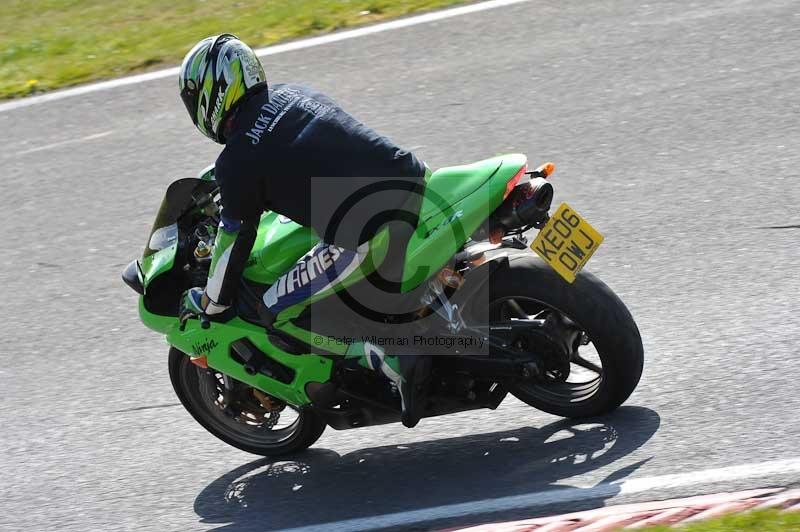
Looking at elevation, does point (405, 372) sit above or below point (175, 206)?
below

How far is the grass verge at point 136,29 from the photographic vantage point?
9.84 meters

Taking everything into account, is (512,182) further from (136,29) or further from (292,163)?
(136,29)

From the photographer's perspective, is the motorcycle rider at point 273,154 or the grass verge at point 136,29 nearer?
the motorcycle rider at point 273,154

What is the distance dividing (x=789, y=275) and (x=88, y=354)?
11.7 feet

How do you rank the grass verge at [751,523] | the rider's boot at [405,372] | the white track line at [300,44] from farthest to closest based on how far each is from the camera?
1. the white track line at [300,44]
2. the rider's boot at [405,372]
3. the grass verge at [751,523]

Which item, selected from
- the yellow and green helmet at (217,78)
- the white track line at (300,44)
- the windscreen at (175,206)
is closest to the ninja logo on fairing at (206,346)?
the windscreen at (175,206)

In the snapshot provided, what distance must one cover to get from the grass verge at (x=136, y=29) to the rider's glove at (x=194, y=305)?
513 cm

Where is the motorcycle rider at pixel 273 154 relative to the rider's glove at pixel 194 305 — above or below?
above

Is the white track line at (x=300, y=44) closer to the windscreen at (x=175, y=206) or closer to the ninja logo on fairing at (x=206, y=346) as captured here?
the windscreen at (x=175, y=206)

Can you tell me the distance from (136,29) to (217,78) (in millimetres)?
6641

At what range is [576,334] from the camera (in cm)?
481

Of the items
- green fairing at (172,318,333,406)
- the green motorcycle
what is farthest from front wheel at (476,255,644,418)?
green fairing at (172,318,333,406)

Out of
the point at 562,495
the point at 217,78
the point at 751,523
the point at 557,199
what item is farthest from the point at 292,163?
the point at 557,199

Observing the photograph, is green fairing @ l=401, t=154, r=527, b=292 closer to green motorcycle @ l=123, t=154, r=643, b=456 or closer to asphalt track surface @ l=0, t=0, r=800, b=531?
green motorcycle @ l=123, t=154, r=643, b=456
